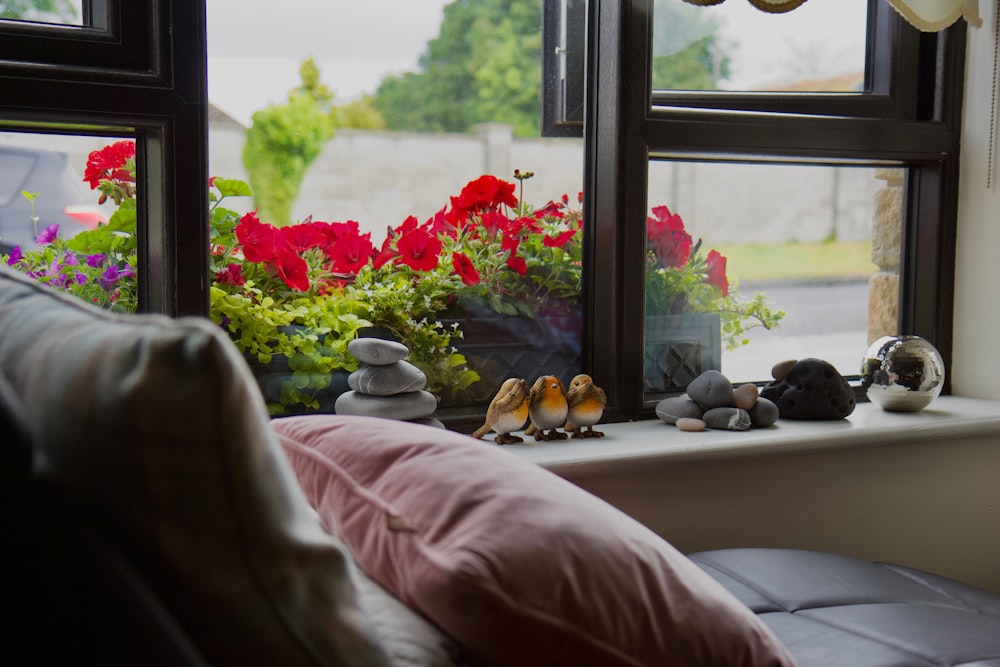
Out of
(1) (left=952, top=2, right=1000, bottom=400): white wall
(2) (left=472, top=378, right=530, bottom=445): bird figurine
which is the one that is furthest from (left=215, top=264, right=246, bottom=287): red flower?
(1) (left=952, top=2, right=1000, bottom=400): white wall

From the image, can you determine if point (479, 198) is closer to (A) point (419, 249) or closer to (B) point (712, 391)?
(A) point (419, 249)

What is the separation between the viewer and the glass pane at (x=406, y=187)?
173 centimetres

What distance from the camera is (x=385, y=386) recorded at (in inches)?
64.9

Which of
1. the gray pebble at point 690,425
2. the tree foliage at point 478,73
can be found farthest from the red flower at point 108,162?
the gray pebble at point 690,425

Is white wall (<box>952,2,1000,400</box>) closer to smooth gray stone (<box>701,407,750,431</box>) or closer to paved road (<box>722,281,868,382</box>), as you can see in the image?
paved road (<box>722,281,868,382</box>)

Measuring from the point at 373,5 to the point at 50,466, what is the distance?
143cm

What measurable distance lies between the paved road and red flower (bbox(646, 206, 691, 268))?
0.19m

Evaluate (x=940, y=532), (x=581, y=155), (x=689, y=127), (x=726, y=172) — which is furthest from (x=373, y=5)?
(x=940, y=532)

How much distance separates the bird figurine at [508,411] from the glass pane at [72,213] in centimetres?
63

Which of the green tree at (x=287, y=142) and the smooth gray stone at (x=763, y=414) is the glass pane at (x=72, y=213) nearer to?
the green tree at (x=287, y=142)

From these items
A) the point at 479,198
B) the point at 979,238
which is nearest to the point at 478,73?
the point at 479,198

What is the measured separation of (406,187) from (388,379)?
1.37 ft

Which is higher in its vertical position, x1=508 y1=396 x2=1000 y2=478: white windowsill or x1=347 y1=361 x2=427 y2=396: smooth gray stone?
x1=347 y1=361 x2=427 y2=396: smooth gray stone

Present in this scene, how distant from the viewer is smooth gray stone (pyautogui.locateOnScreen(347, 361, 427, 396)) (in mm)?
1649
